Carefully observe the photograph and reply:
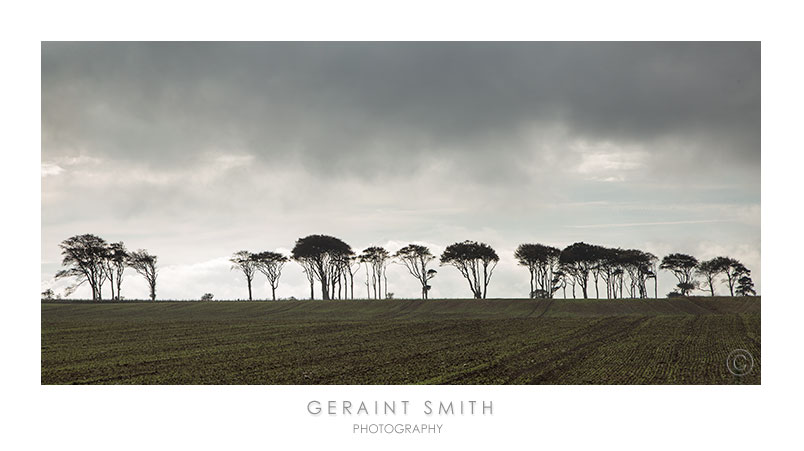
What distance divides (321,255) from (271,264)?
777 cm

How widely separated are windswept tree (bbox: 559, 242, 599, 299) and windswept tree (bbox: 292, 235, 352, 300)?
31112 mm

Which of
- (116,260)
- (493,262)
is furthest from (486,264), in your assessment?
(116,260)

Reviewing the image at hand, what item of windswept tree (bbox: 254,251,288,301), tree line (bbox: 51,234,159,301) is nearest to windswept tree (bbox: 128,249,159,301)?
tree line (bbox: 51,234,159,301)

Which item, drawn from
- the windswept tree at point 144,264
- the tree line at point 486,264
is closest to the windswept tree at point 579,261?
the tree line at point 486,264

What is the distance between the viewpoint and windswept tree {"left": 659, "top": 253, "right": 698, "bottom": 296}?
75619 millimetres

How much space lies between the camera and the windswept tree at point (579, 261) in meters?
79.2

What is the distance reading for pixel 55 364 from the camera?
2394cm

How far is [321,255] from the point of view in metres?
76.6

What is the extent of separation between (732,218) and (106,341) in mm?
33423

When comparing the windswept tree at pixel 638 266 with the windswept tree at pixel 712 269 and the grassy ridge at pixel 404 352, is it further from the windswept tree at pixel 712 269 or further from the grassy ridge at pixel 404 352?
the grassy ridge at pixel 404 352

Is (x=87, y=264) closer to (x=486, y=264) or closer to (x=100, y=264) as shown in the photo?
(x=100, y=264)

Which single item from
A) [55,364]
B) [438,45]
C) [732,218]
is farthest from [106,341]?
[732,218]

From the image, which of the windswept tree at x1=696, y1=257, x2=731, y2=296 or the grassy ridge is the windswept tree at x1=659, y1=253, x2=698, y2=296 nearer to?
the windswept tree at x1=696, y1=257, x2=731, y2=296
